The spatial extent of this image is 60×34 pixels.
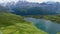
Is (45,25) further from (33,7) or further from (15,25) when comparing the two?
(15,25)

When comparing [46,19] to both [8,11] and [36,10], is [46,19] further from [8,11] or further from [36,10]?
[8,11]

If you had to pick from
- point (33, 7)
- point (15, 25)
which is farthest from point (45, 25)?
point (15, 25)

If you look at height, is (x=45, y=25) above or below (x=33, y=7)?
below

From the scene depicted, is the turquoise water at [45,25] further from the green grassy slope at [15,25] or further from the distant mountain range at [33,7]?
the distant mountain range at [33,7]

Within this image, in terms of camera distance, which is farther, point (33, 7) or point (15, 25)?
point (33, 7)

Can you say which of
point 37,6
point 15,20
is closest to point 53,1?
point 37,6

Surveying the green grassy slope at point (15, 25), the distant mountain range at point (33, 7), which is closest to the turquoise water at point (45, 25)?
the green grassy slope at point (15, 25)
